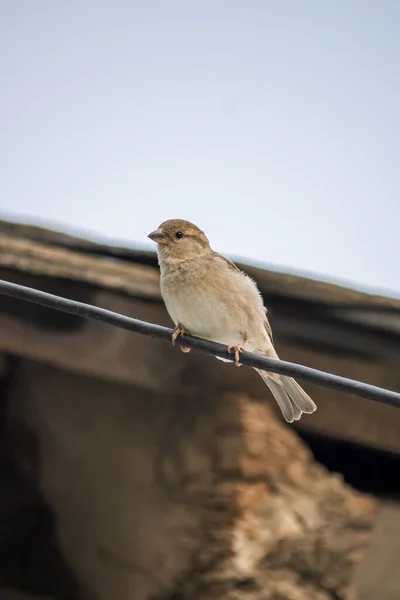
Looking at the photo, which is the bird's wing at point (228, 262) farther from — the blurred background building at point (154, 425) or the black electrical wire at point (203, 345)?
the black electrical wire at point (203, 345)

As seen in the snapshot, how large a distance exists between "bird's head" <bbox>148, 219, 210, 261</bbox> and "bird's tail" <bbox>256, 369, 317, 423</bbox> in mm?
424

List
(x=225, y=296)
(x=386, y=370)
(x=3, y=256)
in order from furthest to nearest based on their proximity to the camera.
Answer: (x=386, y=370) < (x=3, y=256) < (x=225, y=296)

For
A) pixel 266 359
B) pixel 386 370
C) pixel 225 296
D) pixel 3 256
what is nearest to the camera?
pixel 266 359

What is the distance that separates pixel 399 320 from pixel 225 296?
64cm

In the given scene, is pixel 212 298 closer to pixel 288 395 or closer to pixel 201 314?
pixel 201 314

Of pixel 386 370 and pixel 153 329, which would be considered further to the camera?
pixel 386 370

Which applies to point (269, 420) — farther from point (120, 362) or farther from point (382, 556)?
point (382, 556)

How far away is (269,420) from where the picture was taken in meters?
2.81

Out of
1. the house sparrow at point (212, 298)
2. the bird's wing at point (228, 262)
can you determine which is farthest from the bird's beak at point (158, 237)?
the bird's wing at point (228, 262)

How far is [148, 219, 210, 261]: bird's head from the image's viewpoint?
2.37m

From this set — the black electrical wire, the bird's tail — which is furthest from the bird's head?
the black electrical wire

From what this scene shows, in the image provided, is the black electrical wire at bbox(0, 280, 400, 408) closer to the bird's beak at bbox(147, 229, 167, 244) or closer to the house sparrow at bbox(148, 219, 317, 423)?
the house sparrow at bbox(148, 219, 317, 423)

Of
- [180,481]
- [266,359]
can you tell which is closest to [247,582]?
[180,481]

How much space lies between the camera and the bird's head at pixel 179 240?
7.76 feet
